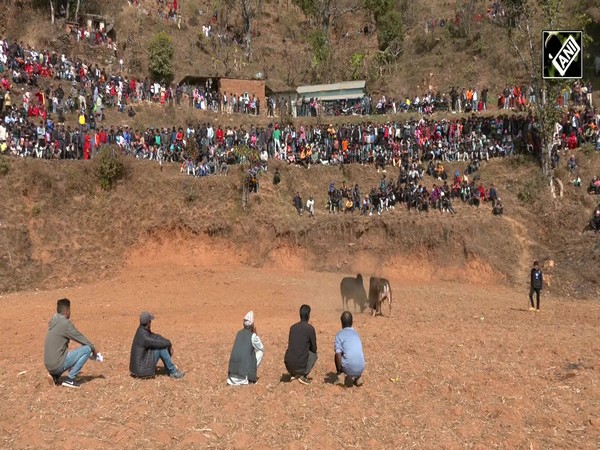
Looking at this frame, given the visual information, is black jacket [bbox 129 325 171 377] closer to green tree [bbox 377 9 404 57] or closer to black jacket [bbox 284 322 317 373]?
black jacket [bbox 284 322 317 373]

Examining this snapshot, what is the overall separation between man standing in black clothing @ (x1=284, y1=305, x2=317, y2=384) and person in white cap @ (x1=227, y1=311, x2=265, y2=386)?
65 centimetres

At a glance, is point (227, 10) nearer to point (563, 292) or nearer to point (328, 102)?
point (328, 102)

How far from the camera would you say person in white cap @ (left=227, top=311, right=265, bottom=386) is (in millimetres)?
12719

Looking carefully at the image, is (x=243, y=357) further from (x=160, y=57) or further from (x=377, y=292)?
(x=160, y=57)

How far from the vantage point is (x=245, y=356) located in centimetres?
1282

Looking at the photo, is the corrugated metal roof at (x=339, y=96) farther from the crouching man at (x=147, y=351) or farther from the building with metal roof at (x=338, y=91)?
the crouching man at (x=147, y=351)

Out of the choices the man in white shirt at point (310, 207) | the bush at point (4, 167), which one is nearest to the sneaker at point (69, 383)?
the man in white shirt at point (310, 207)

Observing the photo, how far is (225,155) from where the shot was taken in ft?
120

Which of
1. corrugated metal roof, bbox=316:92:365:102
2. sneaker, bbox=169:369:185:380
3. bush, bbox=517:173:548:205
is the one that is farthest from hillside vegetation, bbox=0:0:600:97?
sneaker, bbox=169:369:185:380

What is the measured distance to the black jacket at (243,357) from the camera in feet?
41.6

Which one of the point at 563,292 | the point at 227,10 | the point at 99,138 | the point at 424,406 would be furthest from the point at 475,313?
the point at 227,10

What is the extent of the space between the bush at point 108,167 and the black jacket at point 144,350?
2287 cm

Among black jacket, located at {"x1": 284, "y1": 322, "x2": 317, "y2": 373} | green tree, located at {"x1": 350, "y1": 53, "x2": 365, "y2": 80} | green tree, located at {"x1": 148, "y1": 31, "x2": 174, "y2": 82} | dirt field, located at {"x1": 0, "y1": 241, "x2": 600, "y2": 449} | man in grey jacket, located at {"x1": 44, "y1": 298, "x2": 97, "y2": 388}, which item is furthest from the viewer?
green tree, located at {"x1": 350, "y1": 53, "x2": 365, "y2": 80}

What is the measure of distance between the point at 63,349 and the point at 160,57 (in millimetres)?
46114
